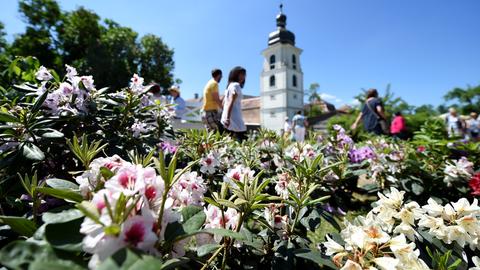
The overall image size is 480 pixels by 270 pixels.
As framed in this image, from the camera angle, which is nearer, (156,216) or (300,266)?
(156,216)

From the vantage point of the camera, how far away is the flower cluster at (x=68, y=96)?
138cm

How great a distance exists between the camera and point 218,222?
3.19 ft

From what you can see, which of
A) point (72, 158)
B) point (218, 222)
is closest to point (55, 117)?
point (72, 158)

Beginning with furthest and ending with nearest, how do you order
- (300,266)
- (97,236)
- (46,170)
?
(46,170) → (300,266) → (97,236)

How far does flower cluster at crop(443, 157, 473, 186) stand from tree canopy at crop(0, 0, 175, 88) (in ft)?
67.1

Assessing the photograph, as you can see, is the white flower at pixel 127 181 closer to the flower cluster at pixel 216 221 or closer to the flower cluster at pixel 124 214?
the flower cluster at pixel 124 214

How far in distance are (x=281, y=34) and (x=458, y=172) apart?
42.3 meters

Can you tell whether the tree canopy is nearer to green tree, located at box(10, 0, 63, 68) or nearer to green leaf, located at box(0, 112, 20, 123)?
green tree, located at box(10, 0, 63, 68)

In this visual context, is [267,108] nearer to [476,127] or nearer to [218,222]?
[476,127]

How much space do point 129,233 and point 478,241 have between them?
1.23m

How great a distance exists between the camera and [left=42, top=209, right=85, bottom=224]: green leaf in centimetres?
56

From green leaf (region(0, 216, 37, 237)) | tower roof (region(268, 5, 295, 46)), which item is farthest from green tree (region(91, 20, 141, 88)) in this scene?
tower roof (region(268, 5, 295, 46))

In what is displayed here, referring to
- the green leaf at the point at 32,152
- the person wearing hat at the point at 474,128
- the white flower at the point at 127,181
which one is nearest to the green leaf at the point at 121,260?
the white flower at the point at 127,181

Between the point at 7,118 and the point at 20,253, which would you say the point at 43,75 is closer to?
the point at 7,118
